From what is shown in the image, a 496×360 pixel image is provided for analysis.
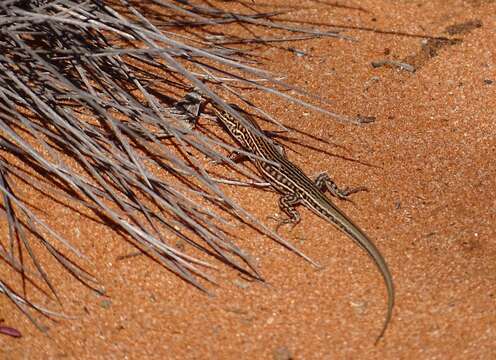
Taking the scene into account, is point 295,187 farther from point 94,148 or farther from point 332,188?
point 94,148

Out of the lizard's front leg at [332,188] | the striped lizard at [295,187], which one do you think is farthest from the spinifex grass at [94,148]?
the lizard's front leg at [332,188]

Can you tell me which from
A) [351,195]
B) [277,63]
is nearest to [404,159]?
[351,195]

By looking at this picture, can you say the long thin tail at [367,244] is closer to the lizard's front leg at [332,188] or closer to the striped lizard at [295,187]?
the striped lizard at [295,187]

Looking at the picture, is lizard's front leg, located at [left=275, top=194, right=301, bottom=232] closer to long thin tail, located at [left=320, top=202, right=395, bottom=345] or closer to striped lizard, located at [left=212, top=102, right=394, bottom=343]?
striped lizard, located at [left=212, top=102, right=394, bottom=343]

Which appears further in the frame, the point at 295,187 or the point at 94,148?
Result: the point at 295,187

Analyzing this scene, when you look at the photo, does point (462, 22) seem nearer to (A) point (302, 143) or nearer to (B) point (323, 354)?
(A) point (302, 143)

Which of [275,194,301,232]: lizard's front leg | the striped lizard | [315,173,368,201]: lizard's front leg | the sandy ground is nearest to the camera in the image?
the sandy ground

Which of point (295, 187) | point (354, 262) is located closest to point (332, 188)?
point (295, 187)

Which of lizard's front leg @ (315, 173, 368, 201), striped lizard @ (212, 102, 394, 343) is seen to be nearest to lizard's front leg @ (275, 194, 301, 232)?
striped lizard @ (212, 102, 394, 343)
